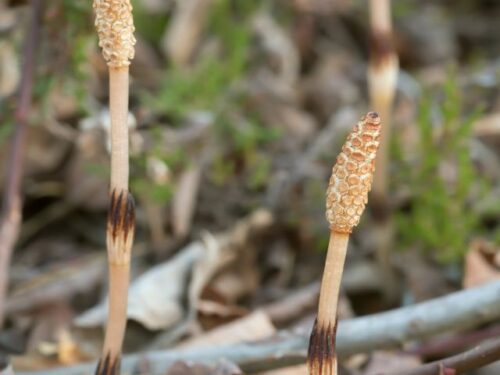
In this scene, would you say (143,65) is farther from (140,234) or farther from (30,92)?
(30,92)

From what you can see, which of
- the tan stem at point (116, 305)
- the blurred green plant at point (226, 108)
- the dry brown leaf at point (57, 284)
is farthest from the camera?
the blurred green plant at point (226, 108)

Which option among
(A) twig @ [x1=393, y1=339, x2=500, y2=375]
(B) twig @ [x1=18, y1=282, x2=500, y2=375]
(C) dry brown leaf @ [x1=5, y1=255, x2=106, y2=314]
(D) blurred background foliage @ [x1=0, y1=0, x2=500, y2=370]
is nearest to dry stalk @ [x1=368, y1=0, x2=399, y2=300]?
(D) blurred background foliage @ [x1=0, y1=0, x2=500, y2=370]

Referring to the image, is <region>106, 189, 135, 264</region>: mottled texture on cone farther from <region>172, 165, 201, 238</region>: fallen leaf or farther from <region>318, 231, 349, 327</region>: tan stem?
<region>172, 165, 201, 238</region>: fallen leaf

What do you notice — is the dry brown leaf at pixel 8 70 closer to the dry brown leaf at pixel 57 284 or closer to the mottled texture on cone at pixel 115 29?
the dry brown leaf at pixel 57 284

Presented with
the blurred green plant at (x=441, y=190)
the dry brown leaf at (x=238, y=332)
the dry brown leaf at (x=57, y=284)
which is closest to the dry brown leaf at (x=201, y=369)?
the dry brown leaf at (x=238, y=332)

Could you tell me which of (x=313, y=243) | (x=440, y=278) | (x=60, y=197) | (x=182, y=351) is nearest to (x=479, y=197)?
(x=440, y=278)

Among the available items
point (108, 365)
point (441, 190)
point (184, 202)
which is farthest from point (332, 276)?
point (184, 202)
